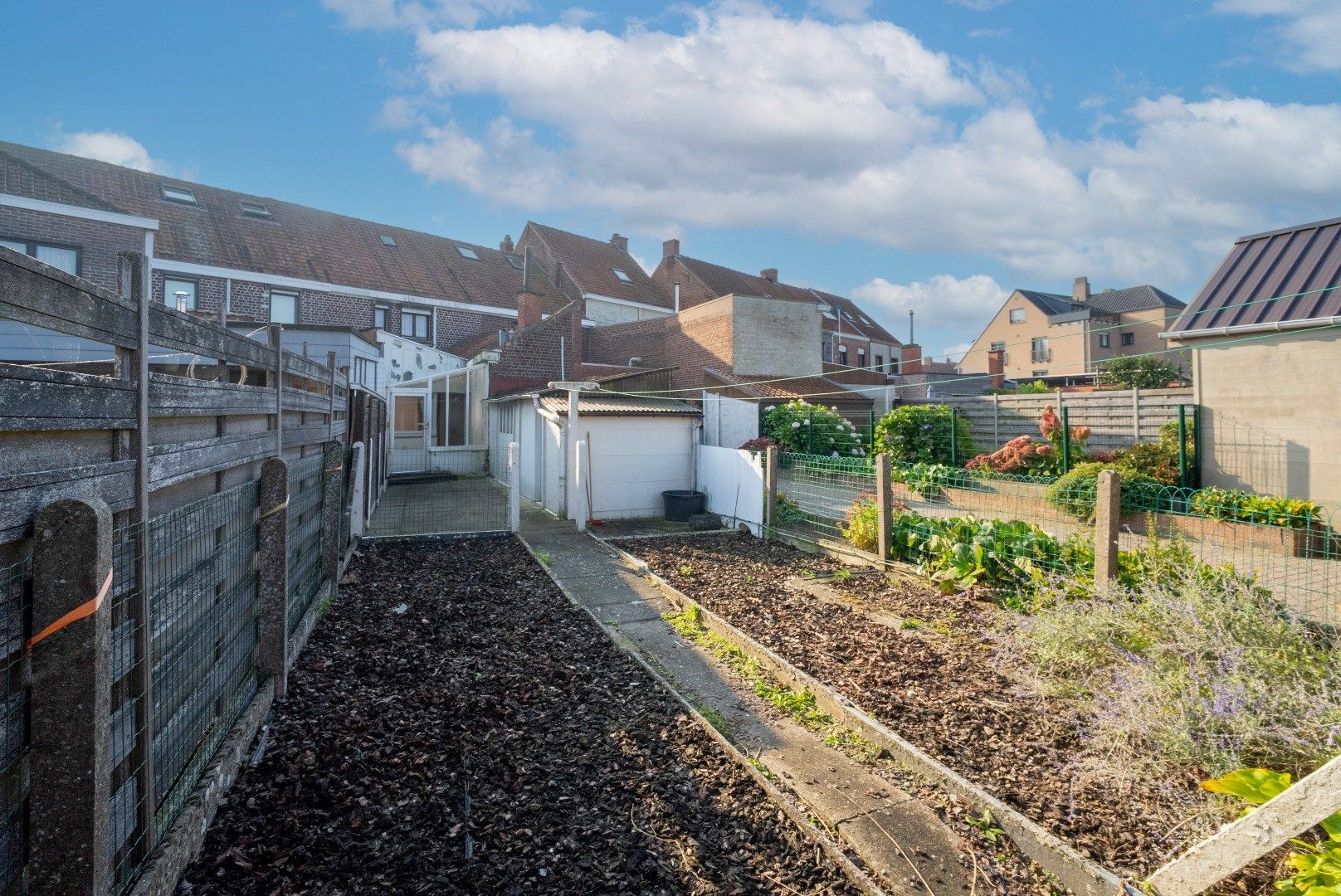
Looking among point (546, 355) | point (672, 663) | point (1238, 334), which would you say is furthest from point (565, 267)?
point (672, 663)

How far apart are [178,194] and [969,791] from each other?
2860cm

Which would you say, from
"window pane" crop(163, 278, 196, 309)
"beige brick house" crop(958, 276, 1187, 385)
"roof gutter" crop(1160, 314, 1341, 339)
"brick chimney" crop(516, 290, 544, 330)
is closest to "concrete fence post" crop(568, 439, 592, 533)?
"roof gutter" crop(1160, 314, 1341, 339)

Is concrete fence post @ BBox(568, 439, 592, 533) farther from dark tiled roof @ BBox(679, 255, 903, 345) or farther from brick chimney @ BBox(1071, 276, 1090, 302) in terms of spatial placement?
brick chimney @ BBox(1071, 276, 1090, 302)

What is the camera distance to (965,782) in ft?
11.1

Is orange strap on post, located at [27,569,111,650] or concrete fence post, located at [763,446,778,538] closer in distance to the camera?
orange strap on post, located at [27,569,111,650]

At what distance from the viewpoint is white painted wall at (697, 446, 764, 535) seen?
10.9 meters

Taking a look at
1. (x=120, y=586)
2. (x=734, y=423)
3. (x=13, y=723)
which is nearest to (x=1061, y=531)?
(x=120, y=586)

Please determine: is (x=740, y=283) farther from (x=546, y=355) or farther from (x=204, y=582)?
(x=204, y=582)

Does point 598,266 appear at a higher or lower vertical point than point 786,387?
higher

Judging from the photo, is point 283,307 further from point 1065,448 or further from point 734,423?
point 1065,448

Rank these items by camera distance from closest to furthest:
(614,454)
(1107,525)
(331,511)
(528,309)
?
(1107,525)
(331,511)
(614,454)
(528,309)

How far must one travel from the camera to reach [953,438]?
15.1m

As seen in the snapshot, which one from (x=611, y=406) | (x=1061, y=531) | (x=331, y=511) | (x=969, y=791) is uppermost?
(x=611, y=406)

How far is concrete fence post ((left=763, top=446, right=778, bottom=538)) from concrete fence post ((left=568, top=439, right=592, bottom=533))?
9.98 feet
